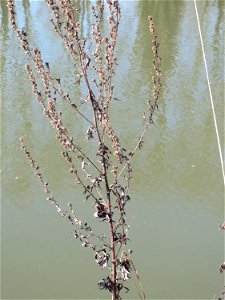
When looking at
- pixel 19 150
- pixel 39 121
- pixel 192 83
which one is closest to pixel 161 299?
pixel 19 150

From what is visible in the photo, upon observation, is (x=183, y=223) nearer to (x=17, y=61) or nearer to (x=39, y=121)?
(x=39, y=121)

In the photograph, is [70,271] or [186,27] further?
[186,27]

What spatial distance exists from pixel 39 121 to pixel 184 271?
7.50 feet

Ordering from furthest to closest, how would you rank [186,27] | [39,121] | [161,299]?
[186,27] < [39,121] < [161,299]

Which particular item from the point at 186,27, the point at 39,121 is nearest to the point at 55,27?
the point at 39,121

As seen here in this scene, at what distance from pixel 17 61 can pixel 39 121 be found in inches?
68.1

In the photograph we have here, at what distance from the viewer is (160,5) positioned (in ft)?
30.8

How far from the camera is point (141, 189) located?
387 centimetres

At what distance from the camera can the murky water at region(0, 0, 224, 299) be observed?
3023mm

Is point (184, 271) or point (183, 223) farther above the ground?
point (183, 223)

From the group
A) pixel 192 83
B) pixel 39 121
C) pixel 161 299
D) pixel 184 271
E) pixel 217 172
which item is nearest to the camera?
pixel 161 299

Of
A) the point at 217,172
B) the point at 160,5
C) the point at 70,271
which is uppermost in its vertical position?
the point at 160,5

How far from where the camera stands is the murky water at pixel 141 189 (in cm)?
302

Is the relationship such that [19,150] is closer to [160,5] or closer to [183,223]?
[183,223]
